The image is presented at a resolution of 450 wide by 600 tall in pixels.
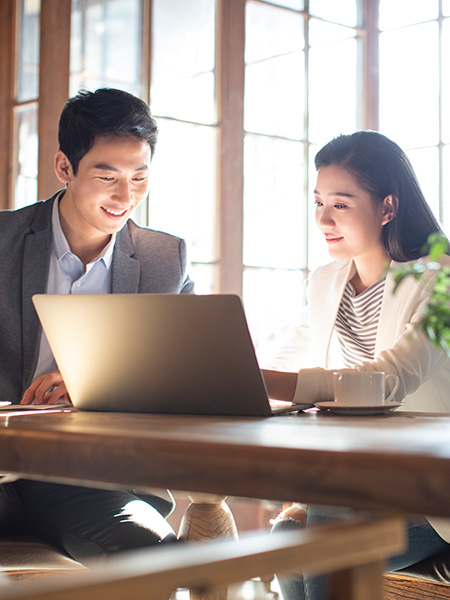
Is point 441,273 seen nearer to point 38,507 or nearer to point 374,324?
point 38,507

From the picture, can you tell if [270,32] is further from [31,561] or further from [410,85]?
[31,561]

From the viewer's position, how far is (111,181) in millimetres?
1866

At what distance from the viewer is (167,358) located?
1134 mm

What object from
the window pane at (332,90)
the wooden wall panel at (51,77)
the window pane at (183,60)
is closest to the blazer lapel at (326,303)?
the wooden wall panel at (51,77)

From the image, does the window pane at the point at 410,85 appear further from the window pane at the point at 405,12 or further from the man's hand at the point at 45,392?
the man's hand at the point at 45,392

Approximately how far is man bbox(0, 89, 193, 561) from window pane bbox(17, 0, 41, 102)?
112cm

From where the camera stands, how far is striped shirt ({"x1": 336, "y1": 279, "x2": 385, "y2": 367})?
73.9 inches

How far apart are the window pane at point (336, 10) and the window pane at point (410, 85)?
191mm

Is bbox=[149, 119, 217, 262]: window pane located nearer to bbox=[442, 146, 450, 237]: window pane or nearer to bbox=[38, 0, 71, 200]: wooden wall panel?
bbox=[38, 0, 71, 200]: wooden wall panel

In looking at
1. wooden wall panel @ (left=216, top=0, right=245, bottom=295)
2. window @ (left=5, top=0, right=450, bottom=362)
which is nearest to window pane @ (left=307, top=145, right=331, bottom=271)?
window @ (left=5, top=0, right=450, bottom=362)

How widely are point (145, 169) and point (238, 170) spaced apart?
61.0 inches

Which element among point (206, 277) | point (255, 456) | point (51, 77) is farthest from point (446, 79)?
point (255, 456)

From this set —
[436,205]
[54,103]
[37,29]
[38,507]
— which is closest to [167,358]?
[38,507]

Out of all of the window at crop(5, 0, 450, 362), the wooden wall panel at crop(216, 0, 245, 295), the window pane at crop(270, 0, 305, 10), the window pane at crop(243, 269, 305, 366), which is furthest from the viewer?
the window pane at crop(270, 0, 305, 10)
